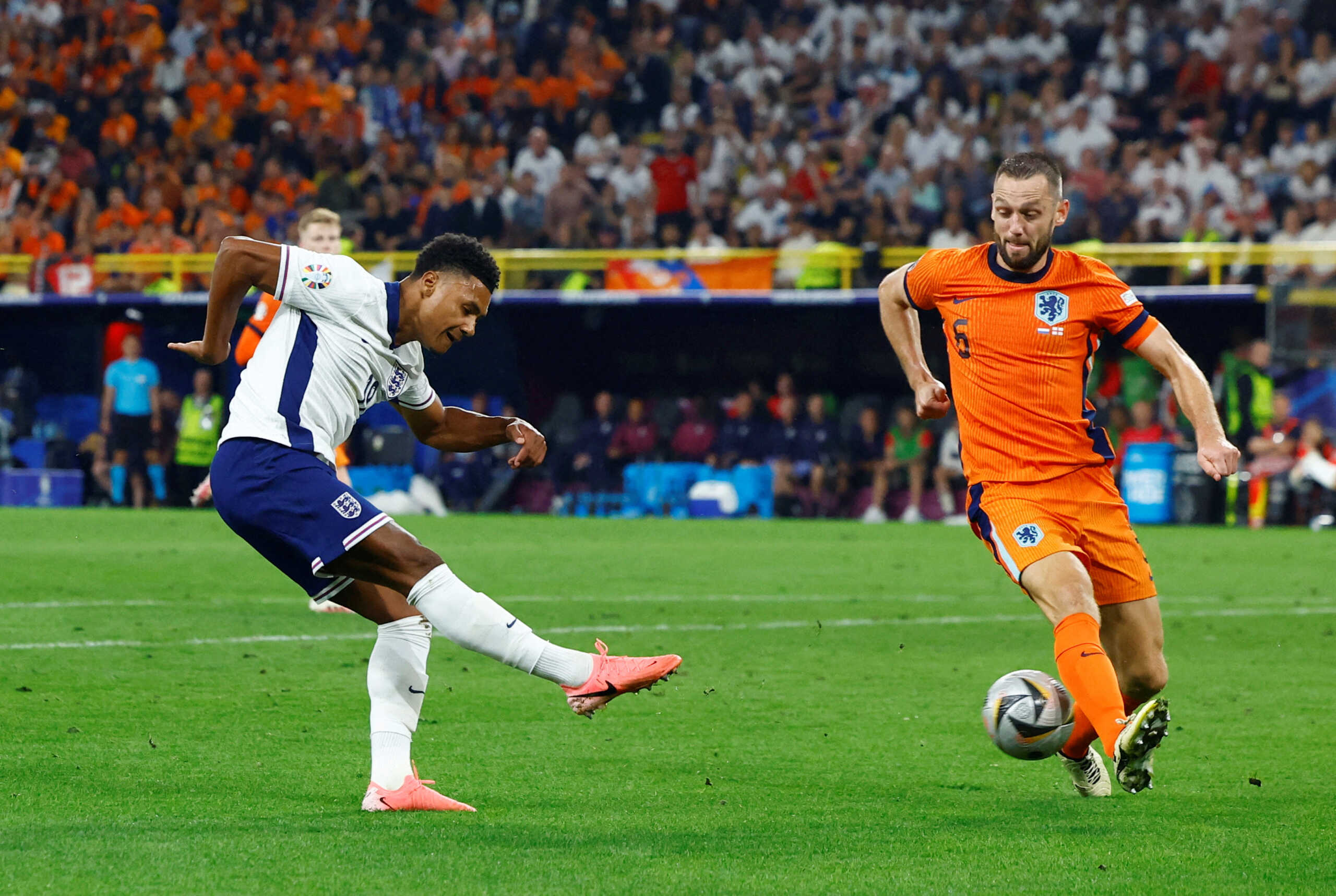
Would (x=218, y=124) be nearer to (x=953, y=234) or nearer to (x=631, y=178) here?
(x=631, y=178)

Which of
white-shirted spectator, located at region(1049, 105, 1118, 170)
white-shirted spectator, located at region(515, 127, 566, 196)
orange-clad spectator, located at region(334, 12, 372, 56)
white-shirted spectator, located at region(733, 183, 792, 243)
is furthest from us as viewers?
orange-clad spectator, located at region(334, 12, 372, 56)

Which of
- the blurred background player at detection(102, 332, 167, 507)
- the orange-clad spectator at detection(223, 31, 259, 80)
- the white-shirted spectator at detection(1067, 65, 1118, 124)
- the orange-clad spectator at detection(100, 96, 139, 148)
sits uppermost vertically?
the orange-clad spectator at detection(223, 31, 259, 80)

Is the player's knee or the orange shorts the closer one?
the orange shorts

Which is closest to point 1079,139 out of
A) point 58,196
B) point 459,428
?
point 58,196

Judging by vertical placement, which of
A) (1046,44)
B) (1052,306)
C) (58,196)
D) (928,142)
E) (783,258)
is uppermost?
(1046,44)

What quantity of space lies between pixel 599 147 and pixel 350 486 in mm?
19561

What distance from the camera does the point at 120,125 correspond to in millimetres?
27141

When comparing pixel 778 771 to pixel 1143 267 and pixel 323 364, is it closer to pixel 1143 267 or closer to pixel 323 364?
pixel 323 364

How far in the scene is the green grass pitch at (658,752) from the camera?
457cm

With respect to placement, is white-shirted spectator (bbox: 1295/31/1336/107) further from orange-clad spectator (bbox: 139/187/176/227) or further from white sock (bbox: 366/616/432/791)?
white sock (bbox: 366/616/432/791)

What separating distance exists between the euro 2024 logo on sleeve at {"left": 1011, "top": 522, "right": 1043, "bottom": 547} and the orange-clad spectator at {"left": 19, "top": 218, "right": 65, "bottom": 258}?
72.1 ft

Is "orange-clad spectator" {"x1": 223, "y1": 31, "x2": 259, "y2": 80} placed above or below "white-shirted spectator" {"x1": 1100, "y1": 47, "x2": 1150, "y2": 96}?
above

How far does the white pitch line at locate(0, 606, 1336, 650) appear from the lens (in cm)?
940

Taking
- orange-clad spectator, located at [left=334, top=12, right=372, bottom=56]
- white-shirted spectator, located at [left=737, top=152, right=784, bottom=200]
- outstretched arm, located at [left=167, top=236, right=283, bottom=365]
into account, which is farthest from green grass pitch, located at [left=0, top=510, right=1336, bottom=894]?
orange-clad spectator, located at [left=334, top=12, right=372, bottom=56]
